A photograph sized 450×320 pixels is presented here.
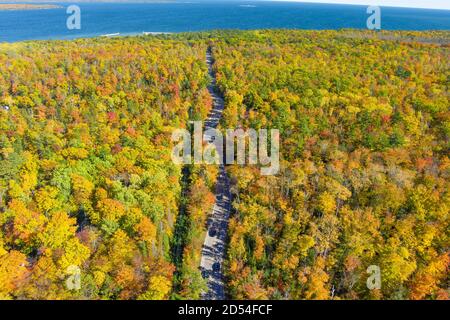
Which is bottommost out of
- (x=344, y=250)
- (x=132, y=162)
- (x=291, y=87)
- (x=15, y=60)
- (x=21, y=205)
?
(x=344, y=250)

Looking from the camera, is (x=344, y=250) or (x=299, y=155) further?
(x=299, y=155)

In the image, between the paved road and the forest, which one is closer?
the forest

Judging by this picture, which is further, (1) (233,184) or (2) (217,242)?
(1) (233,184)

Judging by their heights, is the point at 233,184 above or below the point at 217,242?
above

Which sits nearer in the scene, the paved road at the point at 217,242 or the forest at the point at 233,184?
the forest at the point at 233,184

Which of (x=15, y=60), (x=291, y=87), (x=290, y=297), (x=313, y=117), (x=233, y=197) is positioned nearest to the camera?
(x=290, y=297)

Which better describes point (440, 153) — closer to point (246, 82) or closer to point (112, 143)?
point (246, 82)

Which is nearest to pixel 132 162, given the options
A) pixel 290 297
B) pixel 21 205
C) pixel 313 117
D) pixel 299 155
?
pixel 21 205

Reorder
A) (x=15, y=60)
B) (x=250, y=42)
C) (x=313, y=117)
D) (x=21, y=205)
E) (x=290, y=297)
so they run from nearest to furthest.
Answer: (x=290, y=297), (x=21, y=205), (x=313, y=117), (x=15, y=60), (x=250, y=42)
